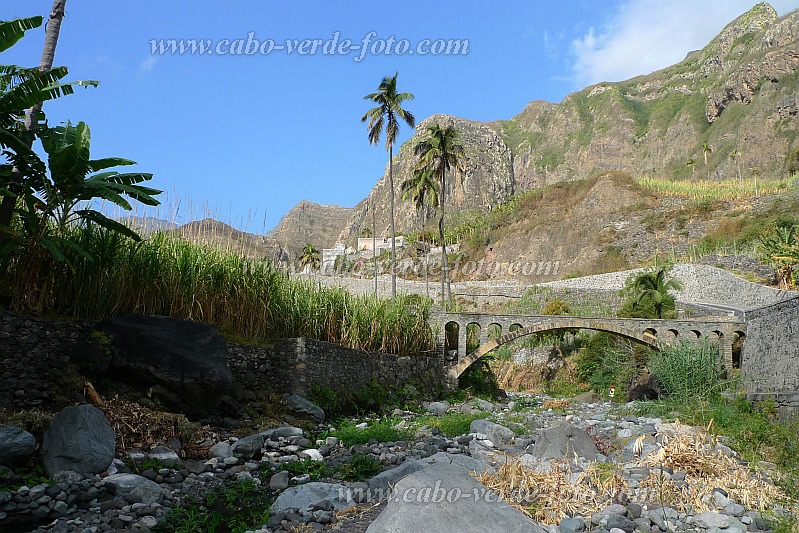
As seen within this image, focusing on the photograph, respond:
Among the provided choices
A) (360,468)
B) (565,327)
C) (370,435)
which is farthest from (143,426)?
(565,327)

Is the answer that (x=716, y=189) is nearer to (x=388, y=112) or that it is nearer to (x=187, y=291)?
(x=388, y=112)

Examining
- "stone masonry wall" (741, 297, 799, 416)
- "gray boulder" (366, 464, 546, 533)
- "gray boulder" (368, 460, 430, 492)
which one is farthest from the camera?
"stone masonry wall" (741, 297, 799, 416)

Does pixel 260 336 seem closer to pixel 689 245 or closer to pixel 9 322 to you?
pixel 9 322

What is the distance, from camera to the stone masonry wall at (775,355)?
1055 cm

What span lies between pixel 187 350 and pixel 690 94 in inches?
5111

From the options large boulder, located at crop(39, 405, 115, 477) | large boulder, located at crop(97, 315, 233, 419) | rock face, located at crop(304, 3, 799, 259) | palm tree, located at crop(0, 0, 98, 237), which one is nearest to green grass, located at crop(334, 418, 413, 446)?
large boulder, located at crop(97, 315, 233, 419)

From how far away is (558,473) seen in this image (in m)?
6.88

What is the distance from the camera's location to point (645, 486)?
22.0ft

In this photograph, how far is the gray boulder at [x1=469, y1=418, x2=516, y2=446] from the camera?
418 inches

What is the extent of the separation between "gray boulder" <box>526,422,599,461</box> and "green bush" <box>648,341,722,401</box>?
5.21 metres

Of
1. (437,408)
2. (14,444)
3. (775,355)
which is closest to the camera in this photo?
(14,444)

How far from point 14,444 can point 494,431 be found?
7.74 m

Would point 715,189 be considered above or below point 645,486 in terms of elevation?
above

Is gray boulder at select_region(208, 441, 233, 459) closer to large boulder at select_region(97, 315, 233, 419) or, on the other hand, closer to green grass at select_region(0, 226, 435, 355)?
large boulder at select_region(97, 315, 233, 419)
